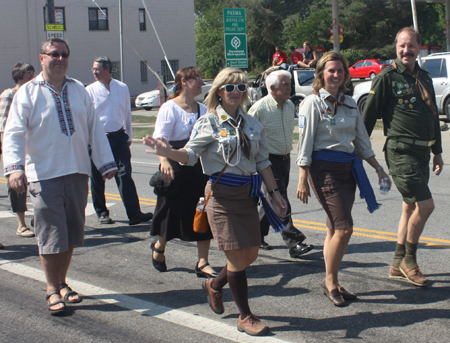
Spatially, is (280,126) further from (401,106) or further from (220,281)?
(220,281)

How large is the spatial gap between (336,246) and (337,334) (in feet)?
2.41

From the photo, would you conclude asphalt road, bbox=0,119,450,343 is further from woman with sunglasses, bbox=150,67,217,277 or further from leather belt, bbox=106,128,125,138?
leather belt, bbox=106,128,125,138

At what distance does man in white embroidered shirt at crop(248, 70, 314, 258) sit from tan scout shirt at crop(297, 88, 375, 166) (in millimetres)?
1005

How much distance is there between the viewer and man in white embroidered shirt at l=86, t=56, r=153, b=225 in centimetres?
681

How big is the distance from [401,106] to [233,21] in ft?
33.8

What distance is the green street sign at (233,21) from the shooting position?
14102 millimetres

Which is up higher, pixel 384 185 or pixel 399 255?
pixel 384 185

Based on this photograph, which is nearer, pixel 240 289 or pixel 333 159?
pixel 240 289

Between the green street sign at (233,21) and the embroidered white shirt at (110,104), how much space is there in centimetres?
769

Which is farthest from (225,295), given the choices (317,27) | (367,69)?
(317,27)

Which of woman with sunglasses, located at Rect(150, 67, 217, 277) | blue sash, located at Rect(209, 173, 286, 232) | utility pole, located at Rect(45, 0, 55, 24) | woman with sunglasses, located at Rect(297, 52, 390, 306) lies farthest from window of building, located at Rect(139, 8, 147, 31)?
blue sash, located at Rect(209, 173, 286, 232)

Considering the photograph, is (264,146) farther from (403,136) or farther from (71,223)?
(71,223)

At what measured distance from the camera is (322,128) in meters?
4.24

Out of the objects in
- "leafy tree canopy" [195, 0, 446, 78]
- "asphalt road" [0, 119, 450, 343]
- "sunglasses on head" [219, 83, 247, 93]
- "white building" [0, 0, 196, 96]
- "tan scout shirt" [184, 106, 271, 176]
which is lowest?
"asphalt road" [0, 119, 450, 343]
